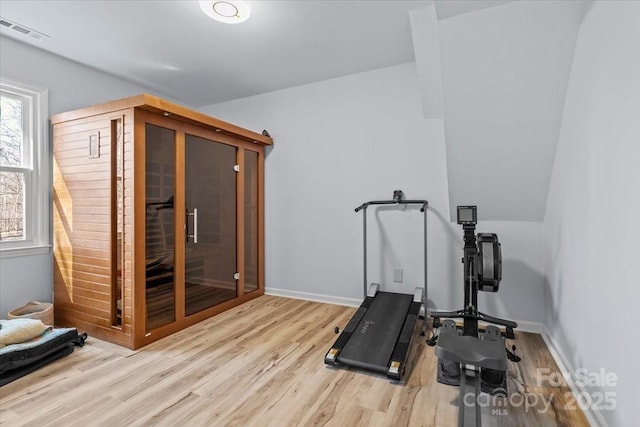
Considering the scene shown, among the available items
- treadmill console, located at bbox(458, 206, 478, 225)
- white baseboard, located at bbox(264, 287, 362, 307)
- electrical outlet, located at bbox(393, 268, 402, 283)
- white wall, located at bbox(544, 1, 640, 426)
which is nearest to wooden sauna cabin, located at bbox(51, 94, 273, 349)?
white baseboard, located at bbox(264, 287, 362, 307)

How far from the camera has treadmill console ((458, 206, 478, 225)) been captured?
267 cm

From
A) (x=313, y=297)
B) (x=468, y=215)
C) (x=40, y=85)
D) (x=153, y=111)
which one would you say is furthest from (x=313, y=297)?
(x=40, y=85)

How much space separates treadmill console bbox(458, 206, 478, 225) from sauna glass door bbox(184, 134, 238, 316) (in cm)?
244

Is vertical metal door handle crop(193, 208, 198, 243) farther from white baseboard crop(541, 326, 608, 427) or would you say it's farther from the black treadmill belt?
white baseboard crop(541, 326, 608, 427)

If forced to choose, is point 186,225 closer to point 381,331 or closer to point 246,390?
point 246,390

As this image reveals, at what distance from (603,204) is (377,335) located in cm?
171

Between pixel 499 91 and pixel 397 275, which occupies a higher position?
pixel 499 91

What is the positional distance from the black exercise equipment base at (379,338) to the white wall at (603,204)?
1.07 meters

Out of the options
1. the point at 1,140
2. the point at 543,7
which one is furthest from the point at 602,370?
the point at 1,140

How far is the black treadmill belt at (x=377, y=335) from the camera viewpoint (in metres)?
2.31

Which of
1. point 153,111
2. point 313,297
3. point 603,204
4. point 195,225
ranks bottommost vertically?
point 313,297

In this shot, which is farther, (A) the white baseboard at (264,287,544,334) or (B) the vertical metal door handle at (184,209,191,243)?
(A) the white baseboard at (264,287,544,334)

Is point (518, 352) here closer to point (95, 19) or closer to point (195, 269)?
point (195, 269)

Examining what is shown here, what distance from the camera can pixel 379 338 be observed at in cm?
257
